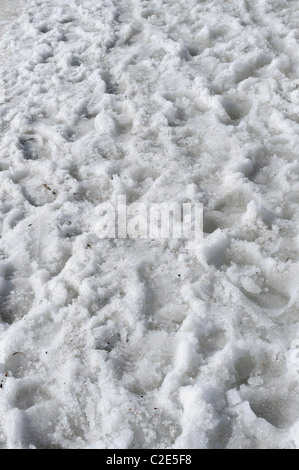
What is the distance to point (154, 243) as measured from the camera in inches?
107

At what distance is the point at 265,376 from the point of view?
209 centimetres

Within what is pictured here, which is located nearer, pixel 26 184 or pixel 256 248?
pixel 256 248

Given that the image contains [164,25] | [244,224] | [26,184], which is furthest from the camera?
[164,25]

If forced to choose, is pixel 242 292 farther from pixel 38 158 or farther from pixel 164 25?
pixel 164 25

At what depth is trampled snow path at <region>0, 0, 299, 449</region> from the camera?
200 cm

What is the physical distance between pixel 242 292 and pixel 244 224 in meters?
0.49

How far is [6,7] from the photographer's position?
5.55 meters

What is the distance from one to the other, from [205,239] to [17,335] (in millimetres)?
1120

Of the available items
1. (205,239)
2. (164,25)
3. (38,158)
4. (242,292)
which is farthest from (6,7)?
(242,292)

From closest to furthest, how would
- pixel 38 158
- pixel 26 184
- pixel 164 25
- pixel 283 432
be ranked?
1. pixel 283 432
2. pixel 26 184
3. pixel 38 158
4. pixel 164 25

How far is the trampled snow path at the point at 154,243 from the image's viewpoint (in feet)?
6.57

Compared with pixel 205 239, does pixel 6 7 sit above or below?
above
